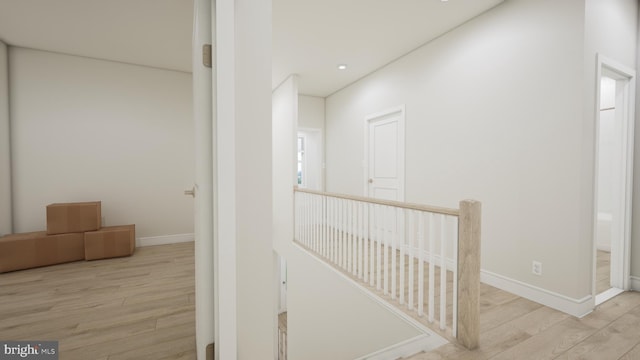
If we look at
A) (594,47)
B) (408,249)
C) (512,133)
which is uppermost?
(594,47)

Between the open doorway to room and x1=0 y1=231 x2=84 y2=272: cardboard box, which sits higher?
the open doorway to room

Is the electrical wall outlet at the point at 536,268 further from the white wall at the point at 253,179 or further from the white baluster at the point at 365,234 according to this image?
the white wall at the point at 253,179

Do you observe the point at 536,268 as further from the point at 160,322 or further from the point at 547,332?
the point at 160,322

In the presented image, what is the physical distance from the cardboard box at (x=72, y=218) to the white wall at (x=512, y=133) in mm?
4049

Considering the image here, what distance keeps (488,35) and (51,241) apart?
5.29 meters

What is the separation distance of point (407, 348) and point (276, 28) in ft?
10.5

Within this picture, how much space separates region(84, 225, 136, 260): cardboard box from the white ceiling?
236cm

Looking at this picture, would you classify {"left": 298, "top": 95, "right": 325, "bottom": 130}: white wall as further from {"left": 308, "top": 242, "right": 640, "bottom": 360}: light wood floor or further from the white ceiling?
{"left": 308, "top": 242, "right": 640, "bottom": 360}: light wood floor

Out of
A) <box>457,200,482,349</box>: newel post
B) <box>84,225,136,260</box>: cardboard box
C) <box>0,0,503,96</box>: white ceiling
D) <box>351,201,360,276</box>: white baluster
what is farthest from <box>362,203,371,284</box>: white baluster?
<box>84,225,136,260</box>: cardboard box

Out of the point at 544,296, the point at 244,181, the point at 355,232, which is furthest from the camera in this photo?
the point at 355,232

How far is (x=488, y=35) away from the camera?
262 cm

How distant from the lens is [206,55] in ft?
3.99

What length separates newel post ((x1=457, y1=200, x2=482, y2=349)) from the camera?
1.62 m

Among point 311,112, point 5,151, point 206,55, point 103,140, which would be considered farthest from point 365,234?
point 5,151
